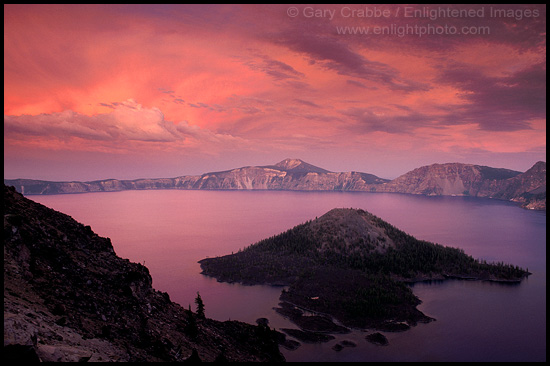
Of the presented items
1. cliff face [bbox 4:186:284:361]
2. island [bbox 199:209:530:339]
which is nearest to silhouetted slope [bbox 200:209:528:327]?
island [bbox 199:209:530:339]

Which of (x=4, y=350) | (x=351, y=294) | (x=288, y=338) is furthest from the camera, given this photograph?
(x=351, y=294)

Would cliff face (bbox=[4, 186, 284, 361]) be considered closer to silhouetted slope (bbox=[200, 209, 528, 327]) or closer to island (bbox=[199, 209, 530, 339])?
island (bbox=[199, 209, 530, 339])

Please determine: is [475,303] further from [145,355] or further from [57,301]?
[57,301]

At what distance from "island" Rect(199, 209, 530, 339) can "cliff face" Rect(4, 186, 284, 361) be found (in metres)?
69.9

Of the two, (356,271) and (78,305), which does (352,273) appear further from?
(78,305)

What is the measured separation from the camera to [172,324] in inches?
1822

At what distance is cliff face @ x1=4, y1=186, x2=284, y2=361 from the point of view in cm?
2364

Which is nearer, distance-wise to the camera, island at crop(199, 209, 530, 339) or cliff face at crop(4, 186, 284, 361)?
cliff face at crop(4, 186, 284, 361)

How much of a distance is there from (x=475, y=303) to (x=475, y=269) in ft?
153

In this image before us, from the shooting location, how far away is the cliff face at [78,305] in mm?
23641

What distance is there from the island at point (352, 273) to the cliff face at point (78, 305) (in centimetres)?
6986

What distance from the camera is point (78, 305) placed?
1302 inches

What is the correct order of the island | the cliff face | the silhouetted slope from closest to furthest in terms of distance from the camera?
the cliff face
the island
the silhouetted slope

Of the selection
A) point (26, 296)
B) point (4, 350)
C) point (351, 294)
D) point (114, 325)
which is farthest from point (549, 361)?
point (351, 294)
